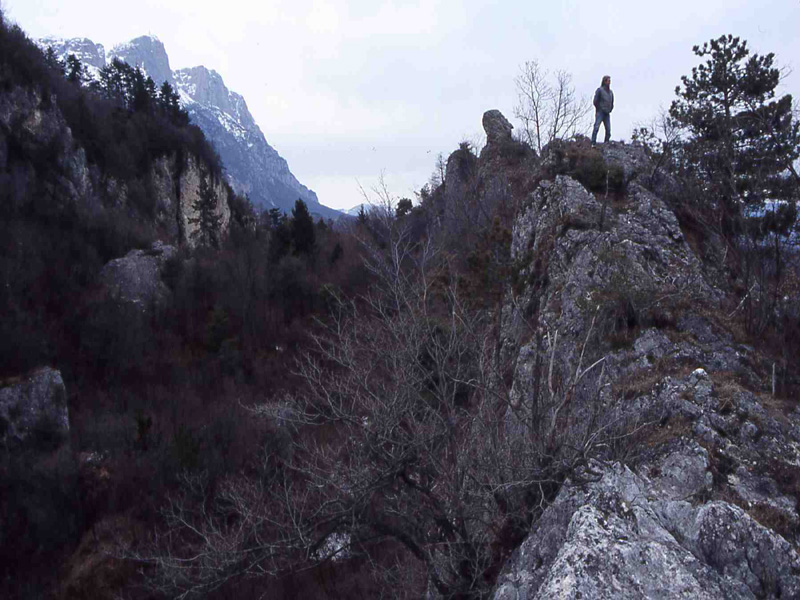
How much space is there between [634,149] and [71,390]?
22.9 m

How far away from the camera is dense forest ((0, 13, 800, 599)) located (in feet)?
29.8

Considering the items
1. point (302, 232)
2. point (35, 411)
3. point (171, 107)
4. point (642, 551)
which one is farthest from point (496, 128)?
point (171, 107)

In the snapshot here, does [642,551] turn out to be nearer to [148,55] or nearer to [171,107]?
[171,107]

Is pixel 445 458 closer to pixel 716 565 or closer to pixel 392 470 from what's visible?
pixel 392 470

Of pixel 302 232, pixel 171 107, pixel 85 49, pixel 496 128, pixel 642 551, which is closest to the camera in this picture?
pixel 642 551

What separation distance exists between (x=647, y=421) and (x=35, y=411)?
21.4 m

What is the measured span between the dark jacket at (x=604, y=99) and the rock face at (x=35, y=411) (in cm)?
2065

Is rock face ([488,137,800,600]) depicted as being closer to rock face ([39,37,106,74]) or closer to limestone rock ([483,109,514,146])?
limestone rock ([483,109,514,146])

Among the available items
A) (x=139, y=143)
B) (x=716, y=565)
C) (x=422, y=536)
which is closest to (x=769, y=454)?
(x=716, y=565)

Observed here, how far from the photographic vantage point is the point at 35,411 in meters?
20.6

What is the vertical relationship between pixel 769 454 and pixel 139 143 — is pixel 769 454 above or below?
below

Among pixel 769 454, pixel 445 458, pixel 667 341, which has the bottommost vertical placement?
pixel 445 458

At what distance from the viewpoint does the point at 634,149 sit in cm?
1477

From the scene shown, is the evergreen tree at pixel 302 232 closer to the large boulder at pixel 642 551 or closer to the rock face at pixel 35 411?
the rock face at pixel 35 411
